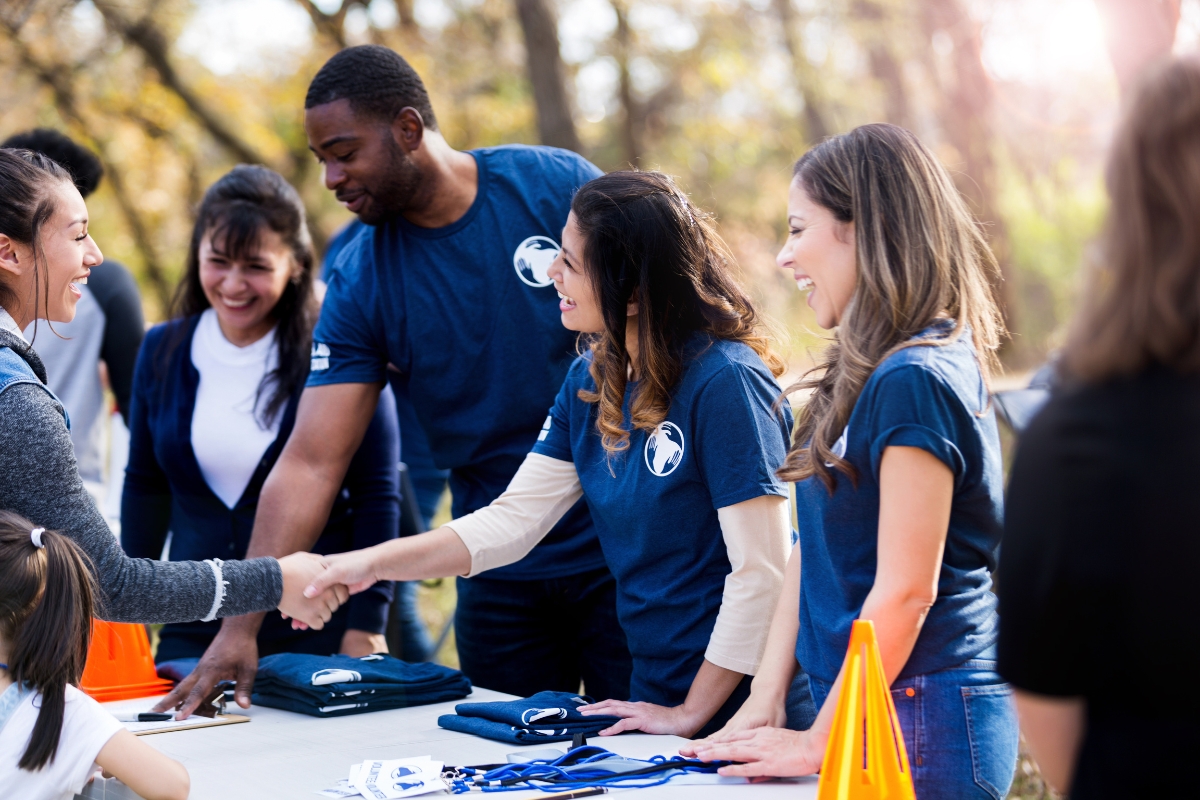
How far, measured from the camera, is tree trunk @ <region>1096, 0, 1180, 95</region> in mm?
5805

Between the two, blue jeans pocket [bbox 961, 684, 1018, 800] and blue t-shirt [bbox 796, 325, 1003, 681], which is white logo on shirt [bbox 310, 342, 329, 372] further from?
blue jeans pocket [bbox 961, 684, 1018, 800]

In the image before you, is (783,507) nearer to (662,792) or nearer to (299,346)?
(662,792)

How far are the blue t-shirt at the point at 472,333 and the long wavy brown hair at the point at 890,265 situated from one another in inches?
43.1

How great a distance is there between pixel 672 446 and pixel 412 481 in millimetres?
2278

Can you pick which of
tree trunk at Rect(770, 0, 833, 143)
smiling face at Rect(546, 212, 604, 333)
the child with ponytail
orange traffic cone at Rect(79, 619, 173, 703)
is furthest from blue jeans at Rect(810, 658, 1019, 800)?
tree trunk at Rect(770, 0, 833, 143)

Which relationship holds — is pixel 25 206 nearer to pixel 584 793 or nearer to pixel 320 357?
pixel 320 357

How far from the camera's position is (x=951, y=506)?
1771mm

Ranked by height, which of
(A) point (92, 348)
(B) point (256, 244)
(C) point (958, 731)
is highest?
(B) point (256, 244)

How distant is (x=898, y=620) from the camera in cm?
170

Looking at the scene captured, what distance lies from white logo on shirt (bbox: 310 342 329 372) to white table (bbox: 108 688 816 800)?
0.86 m

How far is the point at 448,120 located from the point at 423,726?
8.99m

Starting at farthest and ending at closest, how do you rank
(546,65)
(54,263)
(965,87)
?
(965,87) → (546,65) → (54,263)

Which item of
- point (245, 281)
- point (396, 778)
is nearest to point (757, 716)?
point (396, 778)

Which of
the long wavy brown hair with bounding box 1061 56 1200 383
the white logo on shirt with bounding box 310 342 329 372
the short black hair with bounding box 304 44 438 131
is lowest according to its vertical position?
the long wavy brown hair with bounding box 1061 56 1200 383
